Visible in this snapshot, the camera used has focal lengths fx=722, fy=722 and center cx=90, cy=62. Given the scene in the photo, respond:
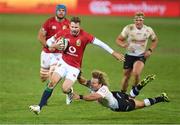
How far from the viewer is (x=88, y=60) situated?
113 ft

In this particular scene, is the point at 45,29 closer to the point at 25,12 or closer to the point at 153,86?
the point at 153,86

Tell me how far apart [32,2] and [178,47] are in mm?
18436

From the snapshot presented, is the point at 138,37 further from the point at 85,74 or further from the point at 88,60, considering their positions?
the point at 88,60

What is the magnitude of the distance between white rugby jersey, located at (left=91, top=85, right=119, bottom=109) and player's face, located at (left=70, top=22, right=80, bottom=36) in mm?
1858

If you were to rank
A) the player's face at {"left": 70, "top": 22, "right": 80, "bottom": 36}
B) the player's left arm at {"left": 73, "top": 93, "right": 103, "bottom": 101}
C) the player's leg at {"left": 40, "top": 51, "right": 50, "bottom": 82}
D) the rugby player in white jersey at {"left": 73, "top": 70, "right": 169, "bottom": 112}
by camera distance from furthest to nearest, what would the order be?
the player's leg at {"left": 40, "top": 51, "right": 50, "bottom": 82}, the player's face at {"left": 70, "top": 22, "right": 80, "bottom": 36}, the rugby player in white jersey at {"left": 73, "top": 70, "right": 169, "bottom": 112}, the player's left arm at {"left": 73, "top": 93, "right": 103, "bottom": 101}

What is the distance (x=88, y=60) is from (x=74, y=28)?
1490 centimetres

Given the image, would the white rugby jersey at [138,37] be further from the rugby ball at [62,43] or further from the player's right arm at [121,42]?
the rugby ball at [62,43]

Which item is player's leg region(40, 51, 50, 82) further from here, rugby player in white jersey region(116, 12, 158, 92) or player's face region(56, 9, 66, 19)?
rugby player in white jersey region(116, 12, 158, 92)

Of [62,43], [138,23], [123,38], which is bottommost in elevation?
[123,38]

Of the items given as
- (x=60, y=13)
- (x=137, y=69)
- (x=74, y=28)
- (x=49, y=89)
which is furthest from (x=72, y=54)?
(x=137, y=69)

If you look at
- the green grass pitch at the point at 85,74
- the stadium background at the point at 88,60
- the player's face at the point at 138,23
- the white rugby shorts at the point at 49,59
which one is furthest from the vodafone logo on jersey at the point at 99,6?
the player's face at the point at 138,23

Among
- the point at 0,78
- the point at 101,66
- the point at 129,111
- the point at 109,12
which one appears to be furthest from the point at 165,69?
the point at 109,12

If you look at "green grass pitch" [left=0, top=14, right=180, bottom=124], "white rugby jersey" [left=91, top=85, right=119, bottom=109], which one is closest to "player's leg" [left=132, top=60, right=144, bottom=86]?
"green grass pitch" [left=0, top=14, right=180, bottom=124]

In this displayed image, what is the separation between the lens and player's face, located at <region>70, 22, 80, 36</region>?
19.5 m
